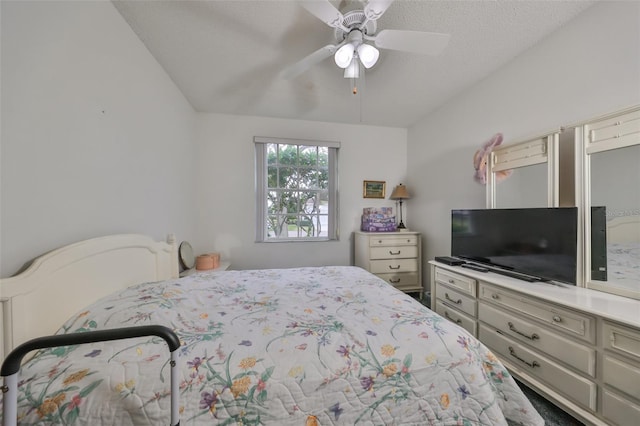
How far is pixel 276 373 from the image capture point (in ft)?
2.70

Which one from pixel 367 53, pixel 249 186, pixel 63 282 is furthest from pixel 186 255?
pixel 367 53

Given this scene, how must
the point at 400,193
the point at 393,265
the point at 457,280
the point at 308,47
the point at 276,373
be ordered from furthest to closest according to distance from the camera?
the point at 400,193, the point at 393,265, the point at 457,280, the point at 308,47, the point at 276,373

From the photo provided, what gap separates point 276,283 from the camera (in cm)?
173

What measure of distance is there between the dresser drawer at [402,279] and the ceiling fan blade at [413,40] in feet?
7.90

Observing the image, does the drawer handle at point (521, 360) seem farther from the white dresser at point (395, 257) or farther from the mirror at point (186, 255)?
the mirror at point (186, 255)

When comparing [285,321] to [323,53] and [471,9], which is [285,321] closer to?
[323,53]

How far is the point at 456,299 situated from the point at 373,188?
74.3 inches

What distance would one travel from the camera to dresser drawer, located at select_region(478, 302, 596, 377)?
1.22 metres

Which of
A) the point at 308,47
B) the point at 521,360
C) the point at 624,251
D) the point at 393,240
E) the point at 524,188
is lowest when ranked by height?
the point at 521,360

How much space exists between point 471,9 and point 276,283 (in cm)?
222

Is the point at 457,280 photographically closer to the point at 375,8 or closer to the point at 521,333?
the point at 521,333

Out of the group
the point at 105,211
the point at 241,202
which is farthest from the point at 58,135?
the point at 241,202

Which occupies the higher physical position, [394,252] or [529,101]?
[529,101]

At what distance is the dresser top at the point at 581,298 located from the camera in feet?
3.67
